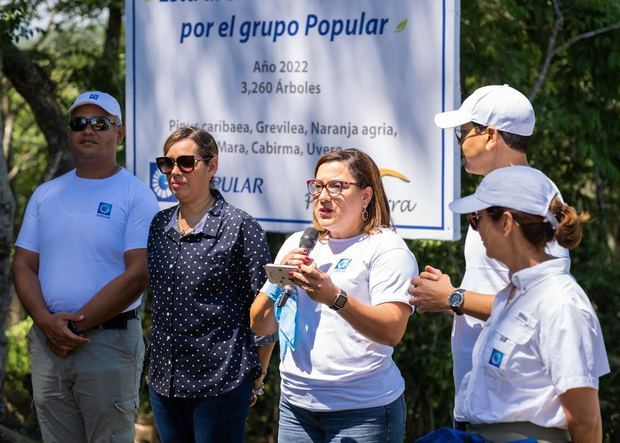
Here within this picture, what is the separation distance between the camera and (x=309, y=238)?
3668 millimetres

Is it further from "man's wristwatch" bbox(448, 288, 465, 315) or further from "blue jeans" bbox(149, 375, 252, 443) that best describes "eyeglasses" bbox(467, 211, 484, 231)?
"blue jeans" bbox(149, 375, 252, 443)

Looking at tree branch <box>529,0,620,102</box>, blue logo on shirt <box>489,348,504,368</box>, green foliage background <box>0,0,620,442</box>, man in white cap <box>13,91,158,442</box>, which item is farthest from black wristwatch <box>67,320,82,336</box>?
tree branch <box>529,0,620,102</box>

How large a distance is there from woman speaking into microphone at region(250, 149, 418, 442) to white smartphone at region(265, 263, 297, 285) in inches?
4.5

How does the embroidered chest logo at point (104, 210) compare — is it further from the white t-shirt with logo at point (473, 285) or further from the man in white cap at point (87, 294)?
the white t-shirt with logo at point (473, 285)

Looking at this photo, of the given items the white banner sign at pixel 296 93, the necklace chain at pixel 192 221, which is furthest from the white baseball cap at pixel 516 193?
the white banner sign at pixel 296 93

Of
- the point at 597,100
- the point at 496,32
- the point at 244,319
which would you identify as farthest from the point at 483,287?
the point at 597,100

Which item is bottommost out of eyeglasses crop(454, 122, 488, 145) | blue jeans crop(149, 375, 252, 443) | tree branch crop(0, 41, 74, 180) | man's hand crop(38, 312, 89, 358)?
blue jeans crop(149, 375, 252, 443)

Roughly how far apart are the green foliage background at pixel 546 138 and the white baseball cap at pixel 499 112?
3374mm

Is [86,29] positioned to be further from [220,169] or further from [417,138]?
[417,138]

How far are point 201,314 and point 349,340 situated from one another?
70 centimetres

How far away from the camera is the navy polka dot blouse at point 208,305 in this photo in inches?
154

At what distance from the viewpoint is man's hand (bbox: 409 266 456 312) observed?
344cm

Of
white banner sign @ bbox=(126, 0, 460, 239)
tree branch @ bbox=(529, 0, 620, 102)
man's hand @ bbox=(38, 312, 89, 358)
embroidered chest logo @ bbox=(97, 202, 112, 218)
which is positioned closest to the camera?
man's hand @ bbox=(38, 312, 89, 358)

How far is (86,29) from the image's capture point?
37.5 ft
